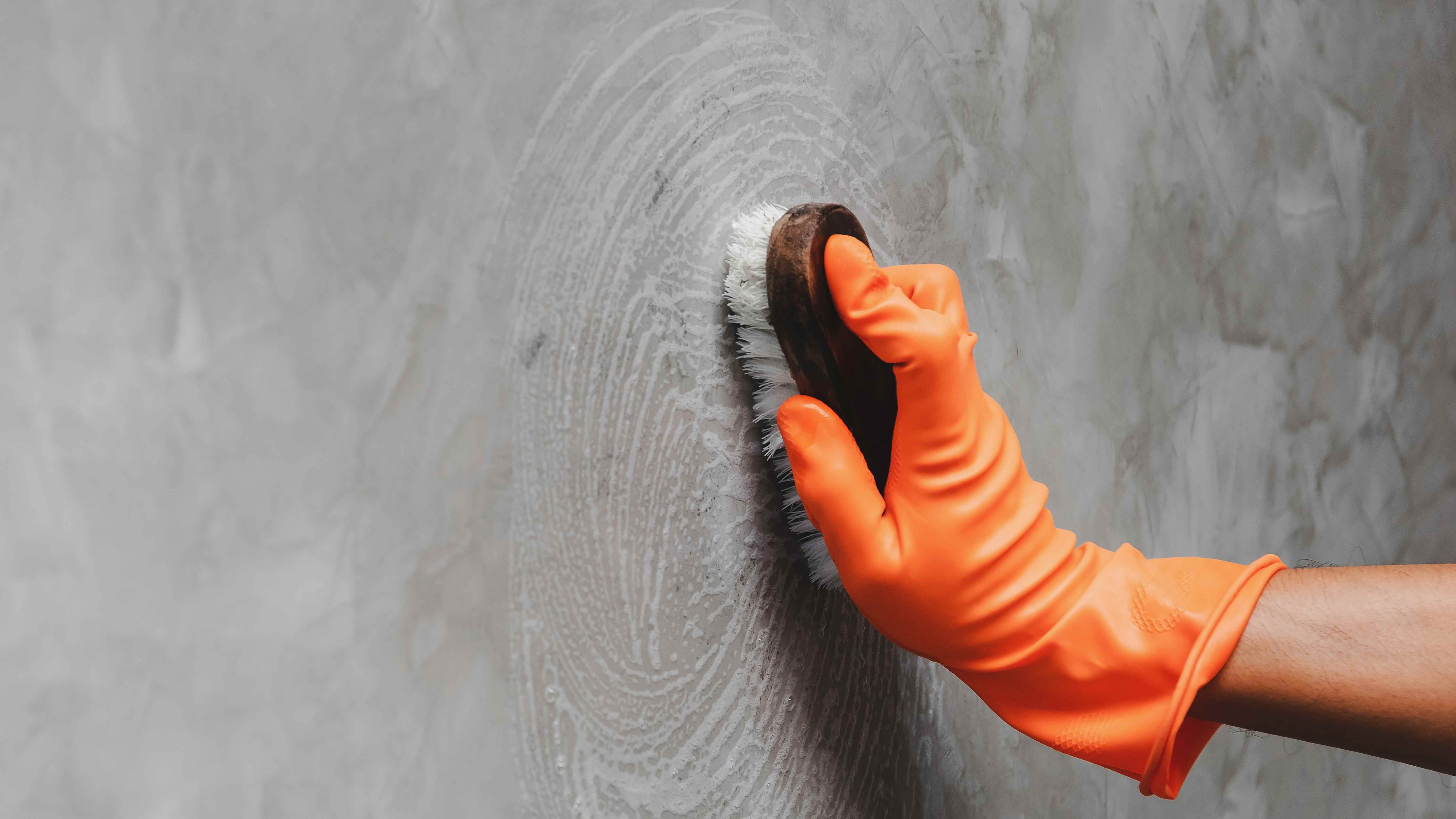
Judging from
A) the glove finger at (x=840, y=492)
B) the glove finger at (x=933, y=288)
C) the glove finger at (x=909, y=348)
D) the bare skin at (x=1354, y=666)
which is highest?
the glove finger at (x=933, y=288)

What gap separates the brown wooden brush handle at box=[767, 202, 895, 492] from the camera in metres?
0.49

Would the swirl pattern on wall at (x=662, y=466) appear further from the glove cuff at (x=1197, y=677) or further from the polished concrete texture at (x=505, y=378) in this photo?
the glove cuff at (x=1197, y=677)

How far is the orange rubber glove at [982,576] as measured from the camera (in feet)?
A: 1.62

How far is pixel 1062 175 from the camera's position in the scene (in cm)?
75

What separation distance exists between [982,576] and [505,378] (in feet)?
0.90

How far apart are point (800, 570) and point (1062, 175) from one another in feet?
1.33

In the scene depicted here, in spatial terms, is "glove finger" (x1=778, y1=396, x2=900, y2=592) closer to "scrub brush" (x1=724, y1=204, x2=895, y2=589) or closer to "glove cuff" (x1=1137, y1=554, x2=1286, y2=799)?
"scrub brush" (x1=724, y1=204, x2=895, y2=589)

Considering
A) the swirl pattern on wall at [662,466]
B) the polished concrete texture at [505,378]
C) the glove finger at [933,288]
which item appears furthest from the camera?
the glove finger at [933,288]

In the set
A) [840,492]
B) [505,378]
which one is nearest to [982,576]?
[840,492]

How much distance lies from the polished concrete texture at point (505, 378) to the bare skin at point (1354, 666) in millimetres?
230

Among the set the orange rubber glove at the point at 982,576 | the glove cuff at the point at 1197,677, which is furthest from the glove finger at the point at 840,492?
the glove cuff at the point at 1197,677

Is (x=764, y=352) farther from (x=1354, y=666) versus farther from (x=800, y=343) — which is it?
(x=1354, y=666)

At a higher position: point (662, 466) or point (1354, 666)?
point (662, 466)

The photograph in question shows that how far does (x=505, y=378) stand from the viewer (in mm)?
432
